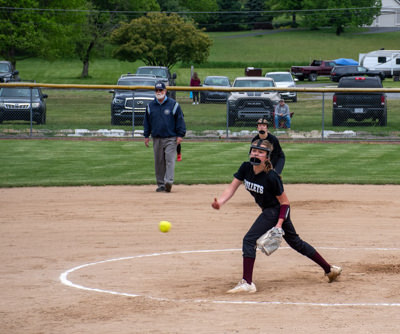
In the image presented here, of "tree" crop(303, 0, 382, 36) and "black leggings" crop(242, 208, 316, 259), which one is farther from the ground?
"tree" crop(303, 0, 382, 36)

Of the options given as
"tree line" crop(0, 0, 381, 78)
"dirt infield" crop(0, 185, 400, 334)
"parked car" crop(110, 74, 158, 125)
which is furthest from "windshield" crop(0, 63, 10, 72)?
"dirt infield" crop(0, 185, 400, 334)

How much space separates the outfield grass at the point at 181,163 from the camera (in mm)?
18000

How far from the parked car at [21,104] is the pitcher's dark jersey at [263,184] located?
18.5 metres

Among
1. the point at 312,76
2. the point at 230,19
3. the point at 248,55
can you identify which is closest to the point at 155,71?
the point at 312,76

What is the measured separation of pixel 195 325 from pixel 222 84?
35.8 m

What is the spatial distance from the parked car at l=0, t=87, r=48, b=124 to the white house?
9279 centimetres

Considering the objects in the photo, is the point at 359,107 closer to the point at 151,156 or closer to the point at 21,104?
the point at 151,156

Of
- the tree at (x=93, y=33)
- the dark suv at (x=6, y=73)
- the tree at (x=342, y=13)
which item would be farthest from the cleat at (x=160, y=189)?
the tree at (x=342, y=13)

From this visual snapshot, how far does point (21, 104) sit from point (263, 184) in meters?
19.5

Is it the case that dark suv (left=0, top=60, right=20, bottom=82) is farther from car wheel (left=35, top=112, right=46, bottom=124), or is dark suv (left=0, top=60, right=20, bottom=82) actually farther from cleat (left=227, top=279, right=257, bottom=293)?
cleat (left=227, top=279, right=257, bottom=293)

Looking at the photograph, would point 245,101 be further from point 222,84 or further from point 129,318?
point 129,318

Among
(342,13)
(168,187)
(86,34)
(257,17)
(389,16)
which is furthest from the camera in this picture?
(257,17)

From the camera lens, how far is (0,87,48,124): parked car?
26234mm

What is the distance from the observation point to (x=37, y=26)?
174 ft
